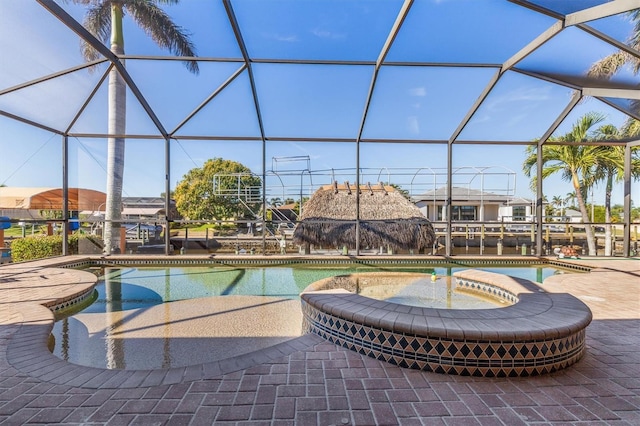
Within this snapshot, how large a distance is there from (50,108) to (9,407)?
22.2 ft

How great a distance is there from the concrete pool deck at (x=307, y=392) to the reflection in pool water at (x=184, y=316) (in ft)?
2.76

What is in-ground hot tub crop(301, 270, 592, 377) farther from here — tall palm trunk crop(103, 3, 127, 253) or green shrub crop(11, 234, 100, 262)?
green shrub crop(11, 234, 100, 262)

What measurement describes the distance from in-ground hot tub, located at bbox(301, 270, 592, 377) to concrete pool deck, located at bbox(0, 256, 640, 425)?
76 millimetres

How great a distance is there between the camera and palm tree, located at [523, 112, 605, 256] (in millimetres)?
10400

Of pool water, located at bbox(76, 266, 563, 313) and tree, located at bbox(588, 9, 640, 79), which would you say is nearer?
tree, located at bbox(588, 9, 640, 79)

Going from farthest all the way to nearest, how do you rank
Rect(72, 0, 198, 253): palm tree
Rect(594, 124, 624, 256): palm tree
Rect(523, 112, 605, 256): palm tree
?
Rect(523, 112, 605, 256): palm tree < Rect(594, 124, 624, 256): palm tree < Rect(72, 0, 198, 253): palm tree

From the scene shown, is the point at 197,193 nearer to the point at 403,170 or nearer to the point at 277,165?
the point at 277,165

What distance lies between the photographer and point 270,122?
7.33 meters

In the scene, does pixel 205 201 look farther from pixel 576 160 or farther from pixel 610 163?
pixel 610 163

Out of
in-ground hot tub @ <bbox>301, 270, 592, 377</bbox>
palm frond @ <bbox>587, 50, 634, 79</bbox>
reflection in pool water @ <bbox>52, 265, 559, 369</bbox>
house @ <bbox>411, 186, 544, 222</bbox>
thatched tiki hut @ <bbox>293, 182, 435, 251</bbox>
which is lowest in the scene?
reflection in pool water @ <bbox>52, 265, 559, 369</bbox>

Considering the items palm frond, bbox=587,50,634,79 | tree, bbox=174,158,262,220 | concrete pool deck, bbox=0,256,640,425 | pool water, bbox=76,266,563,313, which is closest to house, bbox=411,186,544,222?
pool water, bbox=76,266,563,313

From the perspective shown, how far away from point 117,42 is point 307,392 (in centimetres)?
813

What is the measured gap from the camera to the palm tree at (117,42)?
5590mm

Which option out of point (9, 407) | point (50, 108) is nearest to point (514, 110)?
point (9, 407)
